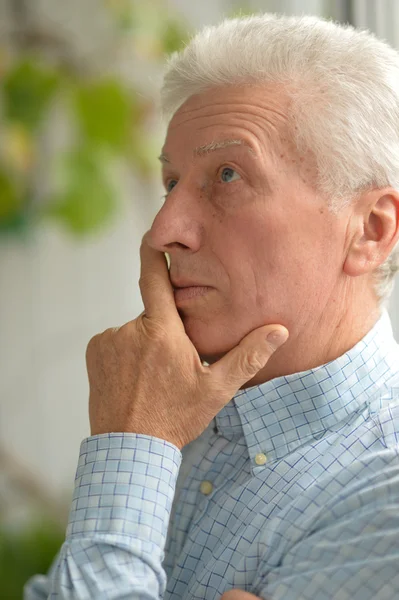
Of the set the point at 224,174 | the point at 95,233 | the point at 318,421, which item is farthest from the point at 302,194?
the point at 95,233

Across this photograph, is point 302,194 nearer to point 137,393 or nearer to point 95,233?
point 137,393

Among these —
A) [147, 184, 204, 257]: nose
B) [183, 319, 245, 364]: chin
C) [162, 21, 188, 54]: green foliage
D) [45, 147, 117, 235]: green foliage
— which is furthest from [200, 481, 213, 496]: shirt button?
[162, 21, 188, 54]: green foliage

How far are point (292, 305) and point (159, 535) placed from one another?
0.40 metres

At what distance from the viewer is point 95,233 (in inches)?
106

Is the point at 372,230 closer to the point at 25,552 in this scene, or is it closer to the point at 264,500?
the point at 264,500

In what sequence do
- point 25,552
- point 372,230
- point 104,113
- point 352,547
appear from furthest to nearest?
point 25,552
point 104,113
point 372,230
point 352,547

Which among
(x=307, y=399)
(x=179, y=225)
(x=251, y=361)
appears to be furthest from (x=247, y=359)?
(x=179, y=225)

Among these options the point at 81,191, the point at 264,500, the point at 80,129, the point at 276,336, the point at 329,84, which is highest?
the point at 80,129

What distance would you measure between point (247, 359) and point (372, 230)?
0.97 feet

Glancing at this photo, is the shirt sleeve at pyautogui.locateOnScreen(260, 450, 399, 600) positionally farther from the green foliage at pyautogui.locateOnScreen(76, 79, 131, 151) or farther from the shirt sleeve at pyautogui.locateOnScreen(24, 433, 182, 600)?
the green foliage at pyautogui.locateOnScreen(76, 79, 131, 151)

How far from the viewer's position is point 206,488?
1261 millimetres

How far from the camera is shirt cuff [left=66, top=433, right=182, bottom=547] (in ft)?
3.43

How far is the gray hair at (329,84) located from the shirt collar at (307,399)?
25 centimetres

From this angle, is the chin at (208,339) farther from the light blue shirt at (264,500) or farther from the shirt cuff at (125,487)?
the shirt cuff at (125,487)
